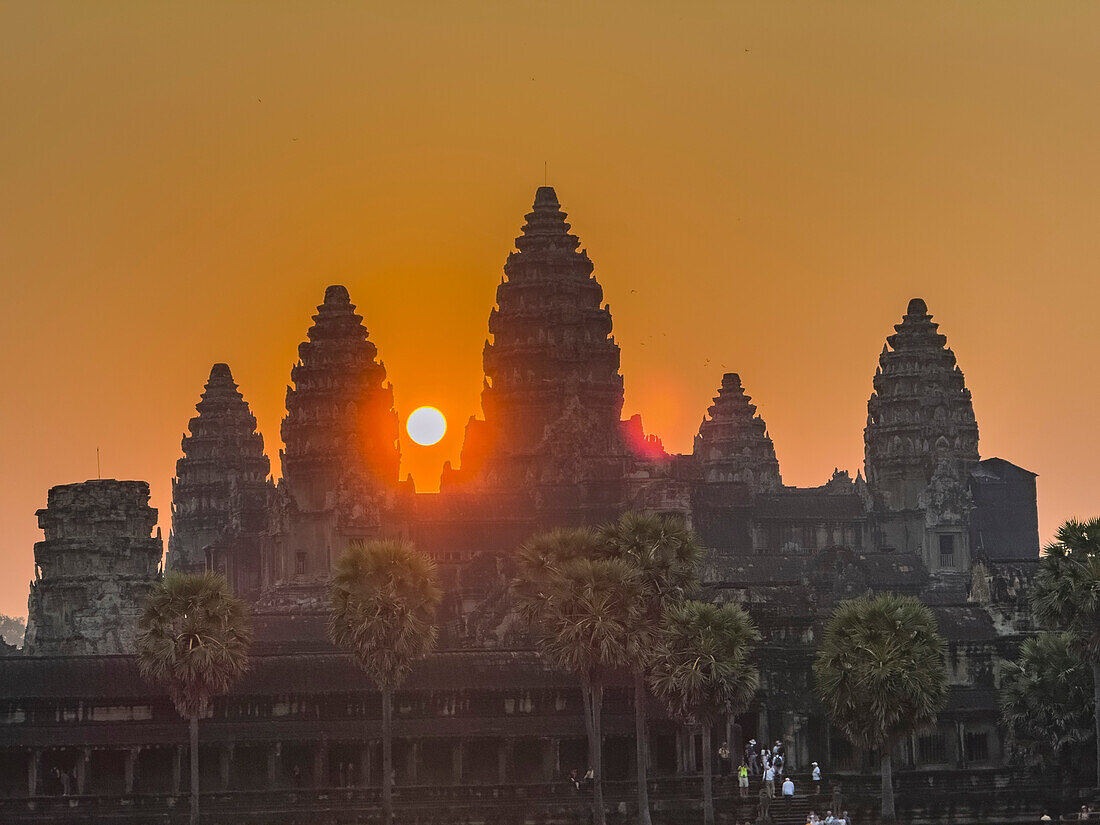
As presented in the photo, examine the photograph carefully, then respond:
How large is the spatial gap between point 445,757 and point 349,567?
12.7 meters

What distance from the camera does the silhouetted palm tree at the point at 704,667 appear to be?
8469cm

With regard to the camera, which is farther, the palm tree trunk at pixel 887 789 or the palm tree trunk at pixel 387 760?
the palm tree trunk at pixel 387 760

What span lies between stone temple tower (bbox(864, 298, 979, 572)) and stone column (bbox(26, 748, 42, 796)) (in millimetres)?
77046

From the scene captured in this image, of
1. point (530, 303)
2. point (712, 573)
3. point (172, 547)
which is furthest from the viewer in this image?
point (172, 547)

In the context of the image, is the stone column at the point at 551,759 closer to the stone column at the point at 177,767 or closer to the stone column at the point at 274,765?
the stone column at the point at 274,765

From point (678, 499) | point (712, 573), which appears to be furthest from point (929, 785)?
point (678, 499)

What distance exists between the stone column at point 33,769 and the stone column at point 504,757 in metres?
17.0

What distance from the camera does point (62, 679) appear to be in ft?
321

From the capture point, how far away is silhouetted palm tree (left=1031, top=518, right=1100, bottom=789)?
8881 cm

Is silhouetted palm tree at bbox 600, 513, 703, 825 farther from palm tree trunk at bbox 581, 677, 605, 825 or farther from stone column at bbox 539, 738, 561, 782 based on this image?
stone column at bbox 539, 738, 561, 782

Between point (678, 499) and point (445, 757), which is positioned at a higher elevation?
point (678, 499)

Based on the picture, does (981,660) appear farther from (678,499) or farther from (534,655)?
(678,499)

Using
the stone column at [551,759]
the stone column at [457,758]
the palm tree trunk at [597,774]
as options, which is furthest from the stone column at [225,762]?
A: the palm tree trunk at [597,774]

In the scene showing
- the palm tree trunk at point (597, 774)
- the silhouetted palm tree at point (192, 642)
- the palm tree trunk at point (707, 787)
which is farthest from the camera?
the silhouetted palm tree at point (192, 642)
